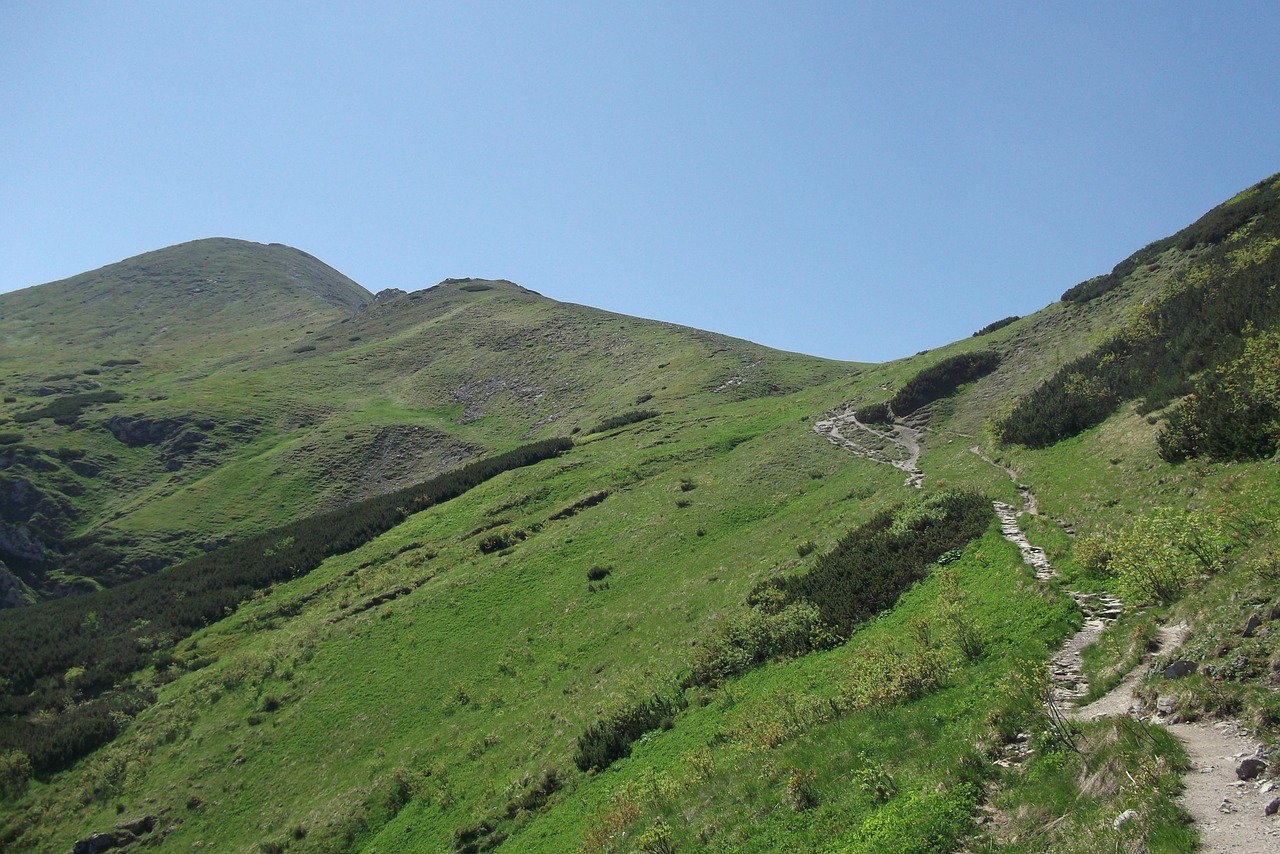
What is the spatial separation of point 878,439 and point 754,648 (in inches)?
1141

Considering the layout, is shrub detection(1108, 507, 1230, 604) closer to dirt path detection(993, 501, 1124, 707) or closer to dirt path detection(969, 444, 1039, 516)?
dirt path detection(993, 501, 1124, 707)

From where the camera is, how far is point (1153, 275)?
45781 millimetres

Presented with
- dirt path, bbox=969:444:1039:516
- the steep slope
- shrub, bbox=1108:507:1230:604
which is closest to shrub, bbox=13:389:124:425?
the steep slope

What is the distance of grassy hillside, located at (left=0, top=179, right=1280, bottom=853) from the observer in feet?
38.9

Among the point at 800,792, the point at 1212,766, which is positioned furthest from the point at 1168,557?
the point at 800,792

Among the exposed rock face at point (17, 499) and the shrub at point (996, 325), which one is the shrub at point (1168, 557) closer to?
the shrub at point (996, 325)

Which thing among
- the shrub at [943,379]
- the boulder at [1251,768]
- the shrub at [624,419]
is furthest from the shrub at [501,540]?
the boulder at [1251,768]

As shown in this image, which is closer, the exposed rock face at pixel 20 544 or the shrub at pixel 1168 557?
the shrub at pixel 1168 557

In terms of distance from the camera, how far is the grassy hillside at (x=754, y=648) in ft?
38.9

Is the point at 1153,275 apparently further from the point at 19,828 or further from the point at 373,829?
the point at 19,828

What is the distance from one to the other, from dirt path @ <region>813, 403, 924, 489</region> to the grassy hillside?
4.77 feet

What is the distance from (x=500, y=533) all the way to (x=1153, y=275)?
169 feet

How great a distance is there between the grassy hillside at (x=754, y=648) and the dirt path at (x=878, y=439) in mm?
1453

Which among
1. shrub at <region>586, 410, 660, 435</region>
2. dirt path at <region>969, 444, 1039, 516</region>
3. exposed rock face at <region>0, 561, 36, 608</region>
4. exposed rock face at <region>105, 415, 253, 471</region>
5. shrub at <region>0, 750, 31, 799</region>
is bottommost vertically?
shrub at <region>0, 750, 31, 799</region>
